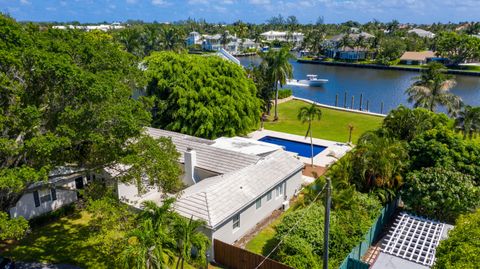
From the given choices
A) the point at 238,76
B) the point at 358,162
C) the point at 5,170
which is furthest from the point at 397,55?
the point at 5,170

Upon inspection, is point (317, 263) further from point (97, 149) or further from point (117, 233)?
point (97, 149)

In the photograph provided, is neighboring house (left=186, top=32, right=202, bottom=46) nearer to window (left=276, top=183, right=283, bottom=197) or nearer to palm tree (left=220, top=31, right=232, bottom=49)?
palm tree (left=220, top=31, right=232, bottom=49)

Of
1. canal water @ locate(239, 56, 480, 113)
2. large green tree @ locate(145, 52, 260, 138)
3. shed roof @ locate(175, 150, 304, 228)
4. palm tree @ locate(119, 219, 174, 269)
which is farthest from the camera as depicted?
canal water @ locate(239, 56, 480, 113)

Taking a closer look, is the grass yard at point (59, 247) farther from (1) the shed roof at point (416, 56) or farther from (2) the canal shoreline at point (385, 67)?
(1) the shed roof at point (416, 56)

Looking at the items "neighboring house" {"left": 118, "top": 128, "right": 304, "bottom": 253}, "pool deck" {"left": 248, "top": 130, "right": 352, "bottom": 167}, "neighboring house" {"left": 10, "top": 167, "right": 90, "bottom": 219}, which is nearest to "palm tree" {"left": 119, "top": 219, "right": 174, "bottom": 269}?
"neighboring house" {"left": 118, "top": 128, "right": 304, "bottom": 253}

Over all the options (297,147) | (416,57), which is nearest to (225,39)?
(416,57)

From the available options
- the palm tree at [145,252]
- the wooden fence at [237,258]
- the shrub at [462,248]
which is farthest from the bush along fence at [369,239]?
the palm tree at [145,252]
